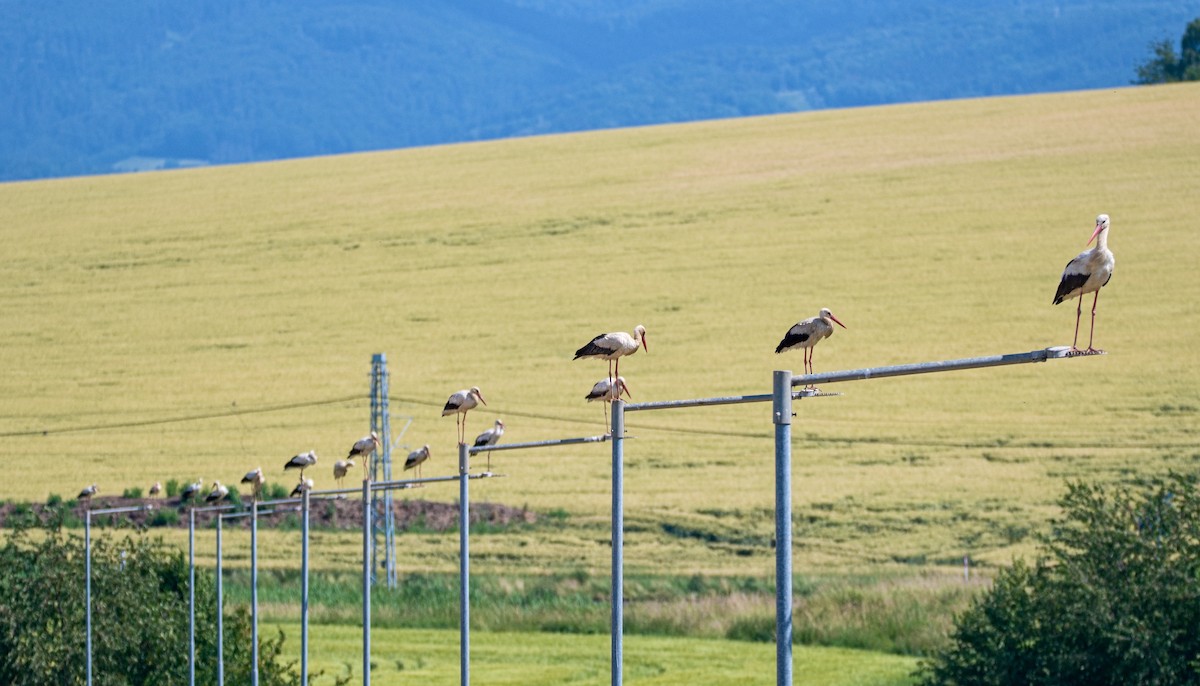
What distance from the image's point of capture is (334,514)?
154 feet

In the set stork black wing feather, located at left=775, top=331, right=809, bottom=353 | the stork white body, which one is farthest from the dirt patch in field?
stork black wing feather, located at left=775, top=331, right=809, bottom=353

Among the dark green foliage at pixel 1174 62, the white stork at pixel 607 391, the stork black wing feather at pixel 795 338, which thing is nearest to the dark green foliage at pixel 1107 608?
the white stork at pixel 607 391

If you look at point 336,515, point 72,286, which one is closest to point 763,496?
point 336,515

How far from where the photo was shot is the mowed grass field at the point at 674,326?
43.7m

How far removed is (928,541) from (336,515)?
15.0m

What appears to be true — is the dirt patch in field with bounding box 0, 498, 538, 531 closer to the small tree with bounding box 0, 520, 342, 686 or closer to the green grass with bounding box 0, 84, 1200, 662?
the green grass with bounding box 0, 84, 1200, 662

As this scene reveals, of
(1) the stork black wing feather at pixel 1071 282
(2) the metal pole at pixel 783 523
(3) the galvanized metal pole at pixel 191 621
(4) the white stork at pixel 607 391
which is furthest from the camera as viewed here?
(3) the galvanized metal pole at pixel 191 621

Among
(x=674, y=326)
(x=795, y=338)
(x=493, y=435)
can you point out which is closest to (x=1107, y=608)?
(x=795, y=338)

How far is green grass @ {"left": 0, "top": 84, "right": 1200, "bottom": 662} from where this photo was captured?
4353cm

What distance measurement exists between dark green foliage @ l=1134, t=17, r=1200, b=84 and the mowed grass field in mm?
31191

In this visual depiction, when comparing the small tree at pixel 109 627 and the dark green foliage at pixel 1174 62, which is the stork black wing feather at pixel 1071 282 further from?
the dark green foliage at pixel 1174 62

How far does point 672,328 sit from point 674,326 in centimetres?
18

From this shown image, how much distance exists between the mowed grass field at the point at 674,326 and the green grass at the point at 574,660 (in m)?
4.20

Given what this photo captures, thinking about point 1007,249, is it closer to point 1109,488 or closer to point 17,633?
point 1109,488
